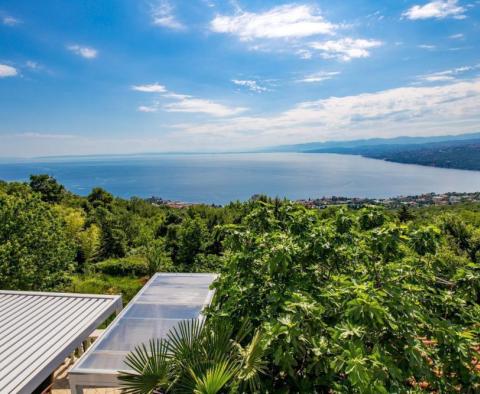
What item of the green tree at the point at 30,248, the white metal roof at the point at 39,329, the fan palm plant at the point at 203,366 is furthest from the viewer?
the green tree at the point at 30,248

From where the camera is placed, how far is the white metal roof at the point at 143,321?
14.3ft

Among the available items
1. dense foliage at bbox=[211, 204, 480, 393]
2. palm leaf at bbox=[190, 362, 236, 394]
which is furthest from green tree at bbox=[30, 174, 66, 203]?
palm leaf at bbox=[190, 362, 236, 394]

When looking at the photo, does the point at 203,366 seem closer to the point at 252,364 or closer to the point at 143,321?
the point at 252,364

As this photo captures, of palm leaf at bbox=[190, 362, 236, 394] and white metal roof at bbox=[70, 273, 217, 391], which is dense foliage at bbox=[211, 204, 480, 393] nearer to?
palm leaf at bbox=[190, 362, 236, 394]

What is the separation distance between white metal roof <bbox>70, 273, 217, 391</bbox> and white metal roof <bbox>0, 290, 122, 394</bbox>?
0.45 meters

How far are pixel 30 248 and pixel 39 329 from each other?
22.1ft

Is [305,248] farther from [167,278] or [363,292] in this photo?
[167,278]

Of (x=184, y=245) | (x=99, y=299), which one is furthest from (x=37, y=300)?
(x=184, y=245)

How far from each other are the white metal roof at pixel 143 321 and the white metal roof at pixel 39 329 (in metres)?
0.45

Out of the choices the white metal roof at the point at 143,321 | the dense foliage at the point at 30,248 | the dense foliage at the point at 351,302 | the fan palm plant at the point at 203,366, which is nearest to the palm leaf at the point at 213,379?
the fan palm plant at the point at 203,366

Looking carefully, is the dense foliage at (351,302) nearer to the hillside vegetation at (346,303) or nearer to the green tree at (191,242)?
the hillside vegetation at (346,303)

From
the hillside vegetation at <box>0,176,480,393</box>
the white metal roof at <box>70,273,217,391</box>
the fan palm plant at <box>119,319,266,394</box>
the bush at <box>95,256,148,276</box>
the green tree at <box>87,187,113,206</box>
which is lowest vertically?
the bush at <box>95,256,148,276</box>

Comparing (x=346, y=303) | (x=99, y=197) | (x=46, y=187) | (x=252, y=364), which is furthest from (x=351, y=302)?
(x=99, y=197)

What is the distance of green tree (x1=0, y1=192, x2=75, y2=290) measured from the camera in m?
9.90
